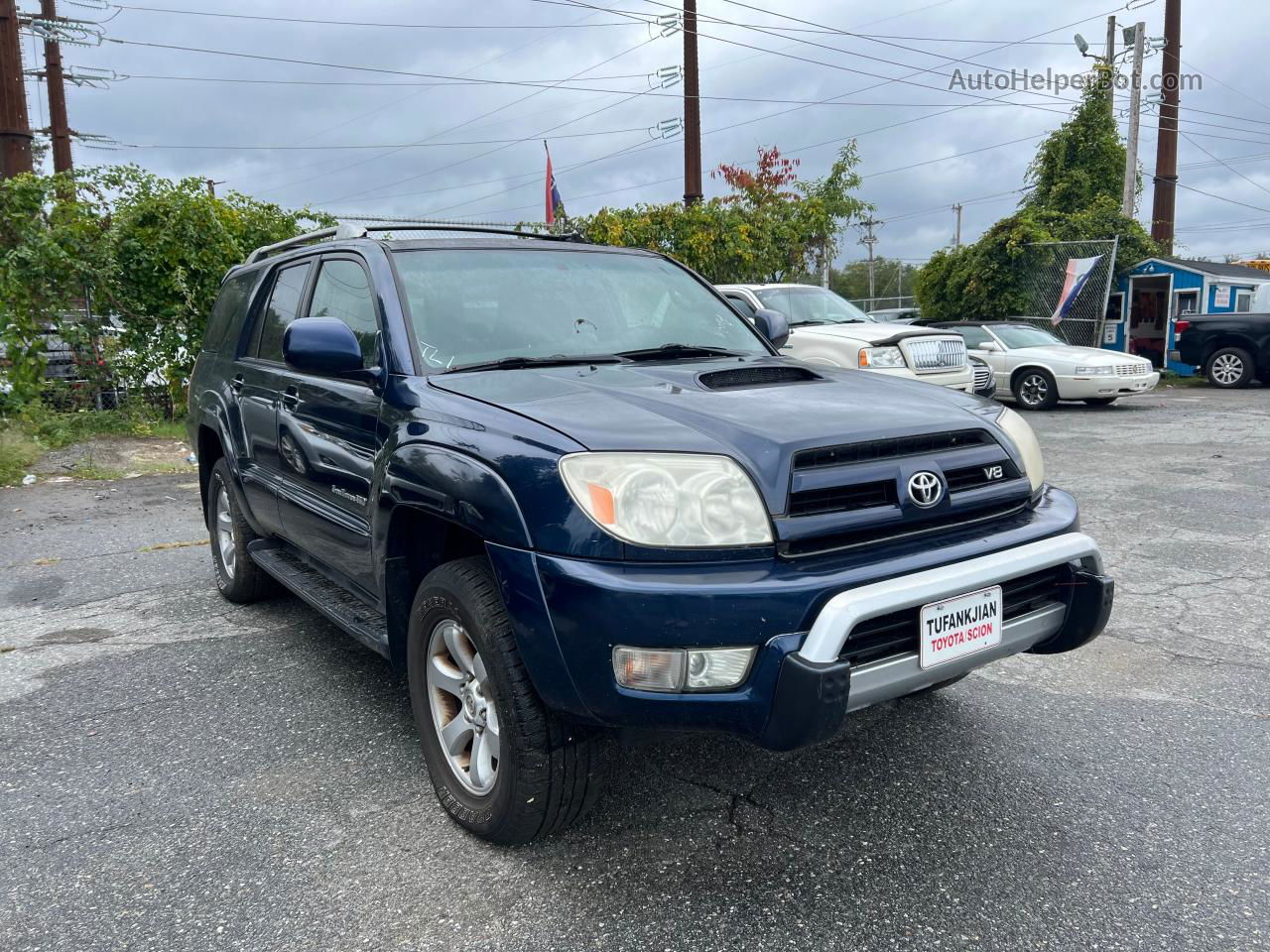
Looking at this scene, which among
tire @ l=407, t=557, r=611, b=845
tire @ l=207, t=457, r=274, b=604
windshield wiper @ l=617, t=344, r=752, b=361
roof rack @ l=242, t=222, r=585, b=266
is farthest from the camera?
tire @ l=207, t=457, r=274, b=604

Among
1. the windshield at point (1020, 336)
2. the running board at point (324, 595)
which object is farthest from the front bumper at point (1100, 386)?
the running board at point (324, 595)

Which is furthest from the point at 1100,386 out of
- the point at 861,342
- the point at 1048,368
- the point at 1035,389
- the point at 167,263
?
the point at 167,263

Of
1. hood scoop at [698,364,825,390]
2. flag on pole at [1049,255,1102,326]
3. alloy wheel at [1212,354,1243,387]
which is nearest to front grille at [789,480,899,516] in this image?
hood scoop at [698,364,825,390]

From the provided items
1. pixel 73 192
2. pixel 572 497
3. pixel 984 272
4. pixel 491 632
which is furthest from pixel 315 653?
pixel 984 272

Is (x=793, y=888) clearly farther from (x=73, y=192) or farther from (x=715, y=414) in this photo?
(x=73, y=192)

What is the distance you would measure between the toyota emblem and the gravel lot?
970mm

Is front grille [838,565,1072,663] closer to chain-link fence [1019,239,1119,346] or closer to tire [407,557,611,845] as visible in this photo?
tire [407,557,611,845]

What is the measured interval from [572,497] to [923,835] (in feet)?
4.71

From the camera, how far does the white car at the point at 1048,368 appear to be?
13555 millimetres

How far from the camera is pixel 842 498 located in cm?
244

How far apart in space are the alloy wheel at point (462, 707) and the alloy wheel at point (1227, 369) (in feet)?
57.9

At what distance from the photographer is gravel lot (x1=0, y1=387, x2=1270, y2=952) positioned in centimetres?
232

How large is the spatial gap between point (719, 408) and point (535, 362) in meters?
0.81

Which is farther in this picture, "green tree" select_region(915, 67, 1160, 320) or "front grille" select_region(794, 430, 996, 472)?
"green tree" select_region(915, 67, 1160, 320)
